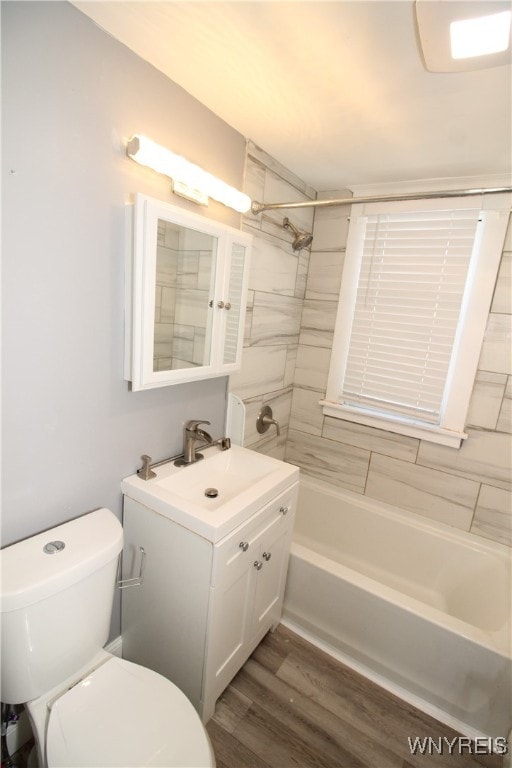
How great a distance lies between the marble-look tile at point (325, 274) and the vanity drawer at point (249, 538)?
1.25m

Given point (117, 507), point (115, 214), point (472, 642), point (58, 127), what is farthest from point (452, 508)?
point (58, 127)

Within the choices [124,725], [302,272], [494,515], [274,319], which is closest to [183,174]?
[274,319]

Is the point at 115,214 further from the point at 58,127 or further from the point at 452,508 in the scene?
the point at 452,508

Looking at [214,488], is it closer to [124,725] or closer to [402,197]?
[124,725]

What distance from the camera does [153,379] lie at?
4.01ft

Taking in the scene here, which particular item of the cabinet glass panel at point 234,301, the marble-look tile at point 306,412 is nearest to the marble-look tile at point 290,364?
the marble-look tile at point 306,412

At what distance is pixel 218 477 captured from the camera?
5.13 ft

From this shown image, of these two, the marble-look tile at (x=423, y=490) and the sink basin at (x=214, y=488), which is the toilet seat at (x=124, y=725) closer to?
the sink basin at (x=214, y=488)

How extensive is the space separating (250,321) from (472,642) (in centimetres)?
162

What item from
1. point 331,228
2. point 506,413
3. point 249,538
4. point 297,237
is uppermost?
point 331,228

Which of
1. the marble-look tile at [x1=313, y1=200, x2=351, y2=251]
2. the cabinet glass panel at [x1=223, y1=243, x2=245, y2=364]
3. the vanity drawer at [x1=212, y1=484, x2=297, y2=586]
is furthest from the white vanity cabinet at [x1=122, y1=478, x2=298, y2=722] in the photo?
the marble-look tile at [x1=313, y1=200, x2=351, y2=251]

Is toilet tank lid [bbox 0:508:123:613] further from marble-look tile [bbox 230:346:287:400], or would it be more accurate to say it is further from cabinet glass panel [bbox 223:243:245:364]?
marble-look tile [bbox 230:346:287:400]

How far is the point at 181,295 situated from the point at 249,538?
939 mm

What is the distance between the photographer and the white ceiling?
876 mm
